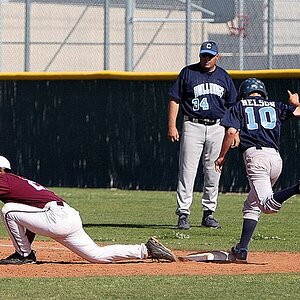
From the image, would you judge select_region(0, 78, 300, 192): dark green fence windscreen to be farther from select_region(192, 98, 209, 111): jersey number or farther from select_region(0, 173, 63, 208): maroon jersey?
select_region(0, 173, 63, 208): maroon jersey

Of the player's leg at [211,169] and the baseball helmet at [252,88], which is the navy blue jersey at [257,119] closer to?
the baseball helmet at [252,88]

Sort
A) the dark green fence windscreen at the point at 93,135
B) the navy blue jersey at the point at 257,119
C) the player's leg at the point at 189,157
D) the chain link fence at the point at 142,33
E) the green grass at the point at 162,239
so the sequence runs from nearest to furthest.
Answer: the green grass at the point at 162,239 < the navy blue jersey at the point at 257,119 < the player's leg at the point at 189,157 < the chain link fence at the point at 142,33 < the dark green fence windscreen at the point at 93,135

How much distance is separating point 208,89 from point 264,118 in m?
2.64

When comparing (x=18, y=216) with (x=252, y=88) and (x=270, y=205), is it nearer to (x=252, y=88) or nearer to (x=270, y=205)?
(x=270, y=205)

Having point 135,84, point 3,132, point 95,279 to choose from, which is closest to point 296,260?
point 95,279

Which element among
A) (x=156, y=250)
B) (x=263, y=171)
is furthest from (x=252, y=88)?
(x=156, y=250)

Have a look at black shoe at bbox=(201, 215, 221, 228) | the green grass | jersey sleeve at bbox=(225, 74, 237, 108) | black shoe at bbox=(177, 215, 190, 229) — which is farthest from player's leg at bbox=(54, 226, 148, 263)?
jersey sleeve at bbox=(225, 74, 237, 108)

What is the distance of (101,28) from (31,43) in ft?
3.91

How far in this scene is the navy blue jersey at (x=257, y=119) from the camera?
30.6 feet

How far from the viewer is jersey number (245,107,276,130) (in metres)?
9.32

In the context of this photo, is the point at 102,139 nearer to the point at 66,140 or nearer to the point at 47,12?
the point at 66,140

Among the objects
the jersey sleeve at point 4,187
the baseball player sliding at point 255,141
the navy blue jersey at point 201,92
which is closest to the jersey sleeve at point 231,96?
the navy blue jersey at point 201,92

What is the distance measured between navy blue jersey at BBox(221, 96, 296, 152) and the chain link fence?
7183 mm

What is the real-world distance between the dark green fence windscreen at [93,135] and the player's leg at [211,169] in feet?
14.2
